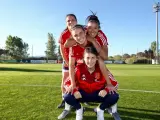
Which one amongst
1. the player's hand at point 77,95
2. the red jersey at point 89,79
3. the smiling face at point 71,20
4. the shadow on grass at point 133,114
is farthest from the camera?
the smiling face at point 71,20

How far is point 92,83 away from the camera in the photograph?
4.90 meters

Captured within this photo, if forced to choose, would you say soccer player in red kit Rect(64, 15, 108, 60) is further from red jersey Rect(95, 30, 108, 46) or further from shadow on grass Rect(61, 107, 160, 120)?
shadow on grass Rect(61, 107, 160, 120)

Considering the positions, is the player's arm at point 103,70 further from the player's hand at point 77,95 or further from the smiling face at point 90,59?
the player's hand at point 77,95

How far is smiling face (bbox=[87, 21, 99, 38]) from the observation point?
197 inches

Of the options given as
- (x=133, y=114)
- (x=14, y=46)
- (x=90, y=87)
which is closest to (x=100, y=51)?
(x=90, y=87)

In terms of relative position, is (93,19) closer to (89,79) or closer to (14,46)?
(89,79)

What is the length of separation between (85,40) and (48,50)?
115m

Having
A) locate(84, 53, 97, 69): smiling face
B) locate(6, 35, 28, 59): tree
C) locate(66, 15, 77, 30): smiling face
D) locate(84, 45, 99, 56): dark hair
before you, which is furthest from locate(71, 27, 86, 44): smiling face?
A: locate(6, 35, 28, 59): tree

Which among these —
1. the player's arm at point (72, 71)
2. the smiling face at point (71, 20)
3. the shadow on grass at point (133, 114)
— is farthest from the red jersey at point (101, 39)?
the shadow on grass at point (133, 114)

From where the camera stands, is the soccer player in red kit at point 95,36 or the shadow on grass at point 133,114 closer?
the soccer player in red kit at point 95,36

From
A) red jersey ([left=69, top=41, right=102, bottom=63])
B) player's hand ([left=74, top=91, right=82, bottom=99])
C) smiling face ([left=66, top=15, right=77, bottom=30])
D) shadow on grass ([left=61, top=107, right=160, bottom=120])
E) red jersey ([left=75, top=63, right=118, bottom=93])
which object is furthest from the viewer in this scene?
smiling face ([left=66, top=15, right=77, bottom=30])

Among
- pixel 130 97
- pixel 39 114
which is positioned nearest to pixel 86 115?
pixel 39 114

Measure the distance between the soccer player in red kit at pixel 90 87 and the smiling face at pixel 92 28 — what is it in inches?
13.8

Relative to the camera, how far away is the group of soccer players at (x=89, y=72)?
483cm
